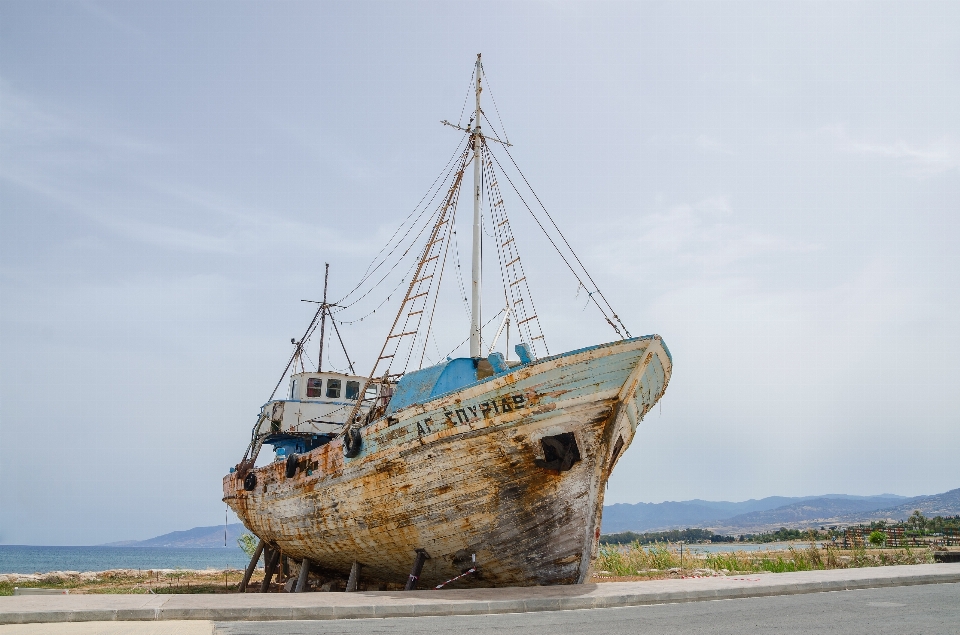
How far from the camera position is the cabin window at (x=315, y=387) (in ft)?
72.1

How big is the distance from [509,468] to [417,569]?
283cm

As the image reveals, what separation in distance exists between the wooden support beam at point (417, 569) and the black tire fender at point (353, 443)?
2.41 m

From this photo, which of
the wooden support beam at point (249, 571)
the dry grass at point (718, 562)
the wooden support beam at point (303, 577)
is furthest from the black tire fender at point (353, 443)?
the wooden support beam at point (249, 571)

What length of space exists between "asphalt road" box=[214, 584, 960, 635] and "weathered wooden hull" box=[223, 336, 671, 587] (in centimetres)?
307

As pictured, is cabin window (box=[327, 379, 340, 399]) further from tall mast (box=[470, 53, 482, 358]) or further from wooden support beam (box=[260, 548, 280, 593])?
tall mast (box=[470, 53, 482, 358])

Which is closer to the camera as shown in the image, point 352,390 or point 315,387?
→ point 315,387

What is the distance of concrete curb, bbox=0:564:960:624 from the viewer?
825cm

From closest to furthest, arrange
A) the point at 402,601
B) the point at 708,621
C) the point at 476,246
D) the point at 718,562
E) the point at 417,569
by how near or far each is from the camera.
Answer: the point at 708,621 → the point at 402,601 → the point at 417,569 → the point at 476,246 → the point at 718,562

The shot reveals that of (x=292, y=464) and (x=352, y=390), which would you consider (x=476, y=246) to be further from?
(x=352, y=390)

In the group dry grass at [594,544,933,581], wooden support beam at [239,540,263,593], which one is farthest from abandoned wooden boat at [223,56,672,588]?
wooden support beam at [239,540,263,593]

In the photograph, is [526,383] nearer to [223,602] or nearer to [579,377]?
[579,377]

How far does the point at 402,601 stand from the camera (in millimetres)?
9477

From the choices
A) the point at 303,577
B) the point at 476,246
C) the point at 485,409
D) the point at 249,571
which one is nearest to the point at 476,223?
the point at 476,246

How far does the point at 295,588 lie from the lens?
59.3ft
